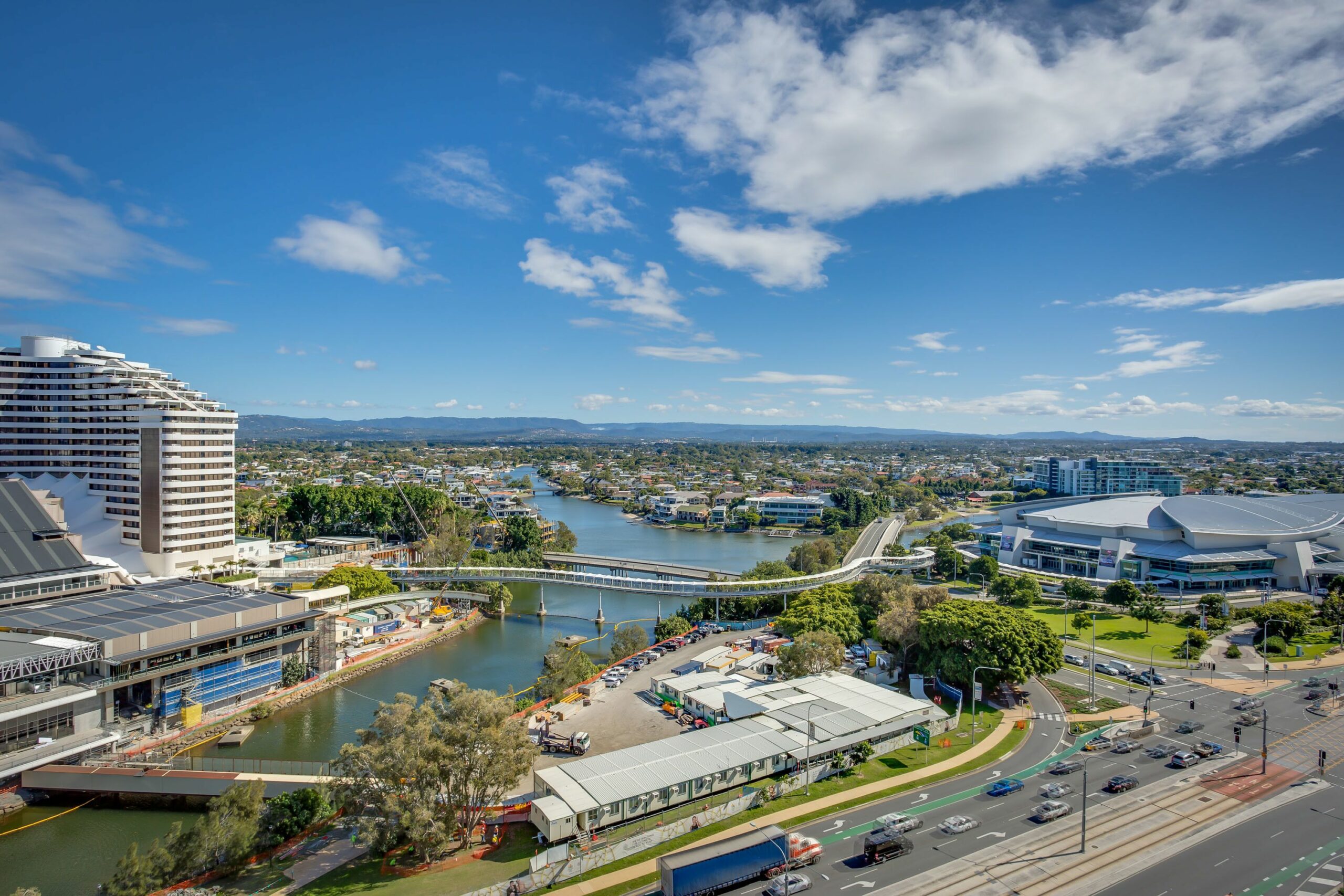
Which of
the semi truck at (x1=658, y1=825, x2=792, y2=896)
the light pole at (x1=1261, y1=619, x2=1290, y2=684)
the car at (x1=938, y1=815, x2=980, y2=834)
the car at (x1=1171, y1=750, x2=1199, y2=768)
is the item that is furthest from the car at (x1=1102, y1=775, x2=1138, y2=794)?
the light pole at (x1=1261, y1=619, x2=1290, y2=684)

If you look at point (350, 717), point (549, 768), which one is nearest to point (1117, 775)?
point (549, 768)

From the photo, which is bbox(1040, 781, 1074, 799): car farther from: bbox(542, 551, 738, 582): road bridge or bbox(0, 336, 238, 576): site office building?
bbox(0, 336, 238, 576): site office building

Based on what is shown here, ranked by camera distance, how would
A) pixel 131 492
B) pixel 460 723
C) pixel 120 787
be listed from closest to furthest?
pixel 460 723, pixel 120 787, pixel 131 492

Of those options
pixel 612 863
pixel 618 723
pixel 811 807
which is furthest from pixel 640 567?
pixel 612 863

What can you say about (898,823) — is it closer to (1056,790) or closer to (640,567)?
(1056,790)

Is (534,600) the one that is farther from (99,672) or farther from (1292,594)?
(1292,594)

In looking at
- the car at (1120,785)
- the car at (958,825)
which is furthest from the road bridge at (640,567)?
the car at (958,825)

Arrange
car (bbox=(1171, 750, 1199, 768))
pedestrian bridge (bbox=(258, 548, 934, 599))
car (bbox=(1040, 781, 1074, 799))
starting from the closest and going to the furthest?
car (bbox=(1040, 781, 1074, 799)), car (bbox=(1171, 750, 1199, 768)), pedestrian bridge (bbox=(258, 548, 934, 599))
